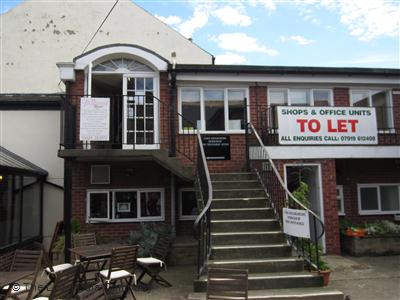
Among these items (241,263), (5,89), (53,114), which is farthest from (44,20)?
(241,263)

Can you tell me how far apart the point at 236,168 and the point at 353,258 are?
357 centimetres

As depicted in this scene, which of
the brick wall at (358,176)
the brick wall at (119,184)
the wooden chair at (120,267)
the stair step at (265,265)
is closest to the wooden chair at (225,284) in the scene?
the stair step at (265,265)

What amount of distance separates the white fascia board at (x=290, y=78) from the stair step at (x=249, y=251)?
5084 mm

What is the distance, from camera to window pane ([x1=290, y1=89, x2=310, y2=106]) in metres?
11.1

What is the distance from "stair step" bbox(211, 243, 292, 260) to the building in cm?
239

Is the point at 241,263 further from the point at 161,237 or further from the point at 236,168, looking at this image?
the point at 236,168

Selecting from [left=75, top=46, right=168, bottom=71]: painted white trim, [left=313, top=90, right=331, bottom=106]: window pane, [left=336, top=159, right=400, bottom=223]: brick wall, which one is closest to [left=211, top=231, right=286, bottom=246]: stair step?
[left=336, top=159, right=400, bottom=223]: brick wall

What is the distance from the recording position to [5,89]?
671 inches

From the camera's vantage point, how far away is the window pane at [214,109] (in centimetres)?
1079

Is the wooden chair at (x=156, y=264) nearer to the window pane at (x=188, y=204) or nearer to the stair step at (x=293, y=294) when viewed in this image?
the stair step at (x=293, y=294)

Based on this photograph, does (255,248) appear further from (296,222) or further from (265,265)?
(296,222)

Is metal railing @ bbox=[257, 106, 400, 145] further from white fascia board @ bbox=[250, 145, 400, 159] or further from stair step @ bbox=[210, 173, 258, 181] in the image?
stair step @ bbox=[210, 173, 258, 181]

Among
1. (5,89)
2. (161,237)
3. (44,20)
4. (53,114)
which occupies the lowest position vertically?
(161,237)

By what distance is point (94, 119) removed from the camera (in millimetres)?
8688
